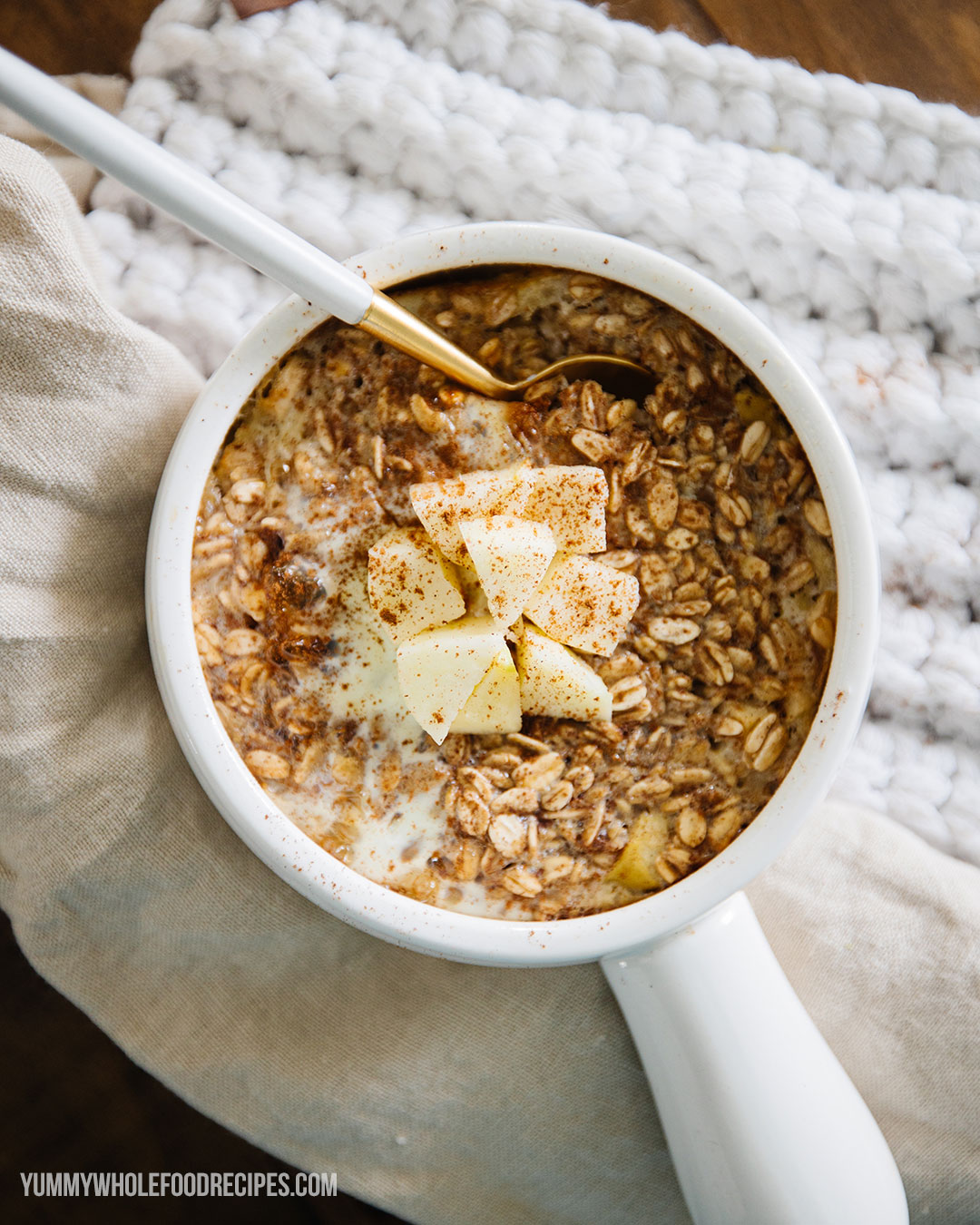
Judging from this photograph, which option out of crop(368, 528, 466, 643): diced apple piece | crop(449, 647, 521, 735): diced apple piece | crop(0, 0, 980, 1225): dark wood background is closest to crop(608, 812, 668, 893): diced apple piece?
crop(449, 647, 521, 735): diced apple piece

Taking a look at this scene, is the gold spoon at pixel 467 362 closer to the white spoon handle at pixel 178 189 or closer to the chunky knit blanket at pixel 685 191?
the white spoon handle at pixel 178 189

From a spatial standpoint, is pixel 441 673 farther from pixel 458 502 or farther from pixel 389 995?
pixel 389 995

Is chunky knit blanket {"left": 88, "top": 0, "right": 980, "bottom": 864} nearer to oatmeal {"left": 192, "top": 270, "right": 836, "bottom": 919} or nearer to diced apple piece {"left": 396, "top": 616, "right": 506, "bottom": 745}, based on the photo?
oatmeal {"left": 192, "top": 270, "right": 836, "bottom": 919}

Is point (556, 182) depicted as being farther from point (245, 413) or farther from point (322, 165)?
point (245, 413)

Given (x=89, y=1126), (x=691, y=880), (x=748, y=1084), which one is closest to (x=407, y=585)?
(x=691, y=880)

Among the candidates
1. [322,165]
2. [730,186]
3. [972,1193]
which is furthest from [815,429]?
[972,1193]

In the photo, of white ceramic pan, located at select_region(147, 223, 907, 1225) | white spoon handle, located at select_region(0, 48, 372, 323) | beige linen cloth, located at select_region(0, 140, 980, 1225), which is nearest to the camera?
white spoon handle, located at select_region(0, 48, 372, 323)
